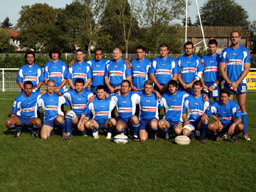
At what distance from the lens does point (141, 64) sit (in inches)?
235

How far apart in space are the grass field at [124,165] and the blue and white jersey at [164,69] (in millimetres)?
1302

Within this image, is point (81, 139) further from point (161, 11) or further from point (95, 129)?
point (161, 11)

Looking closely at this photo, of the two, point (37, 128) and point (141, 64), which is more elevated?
point (141, 64)

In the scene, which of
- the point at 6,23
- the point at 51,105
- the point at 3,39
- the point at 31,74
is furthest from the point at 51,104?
the point at 6,23

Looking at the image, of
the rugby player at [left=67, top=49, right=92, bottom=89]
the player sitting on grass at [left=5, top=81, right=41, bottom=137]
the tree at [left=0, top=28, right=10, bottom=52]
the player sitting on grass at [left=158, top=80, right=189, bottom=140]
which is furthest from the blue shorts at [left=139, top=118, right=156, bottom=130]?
the tree at [left=0, top=28, right=10, bottom=52]

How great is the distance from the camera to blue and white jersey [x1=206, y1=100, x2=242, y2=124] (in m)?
5.06

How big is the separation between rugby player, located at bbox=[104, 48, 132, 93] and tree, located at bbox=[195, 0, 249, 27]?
196ft

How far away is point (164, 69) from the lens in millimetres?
5762

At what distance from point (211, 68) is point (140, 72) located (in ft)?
4.82

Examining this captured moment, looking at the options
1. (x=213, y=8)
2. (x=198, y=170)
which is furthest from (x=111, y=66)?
(x=213, y=8)

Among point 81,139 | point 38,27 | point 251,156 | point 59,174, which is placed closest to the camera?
point 59,174

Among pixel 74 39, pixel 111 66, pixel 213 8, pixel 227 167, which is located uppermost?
pixel 213 8

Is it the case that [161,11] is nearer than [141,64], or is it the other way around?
[141,64]

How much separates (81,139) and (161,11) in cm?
2137
